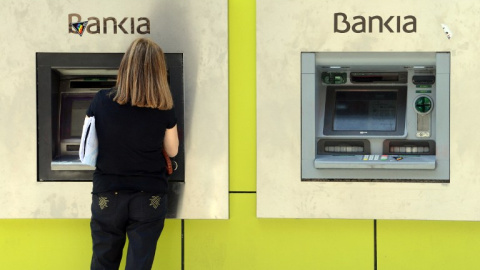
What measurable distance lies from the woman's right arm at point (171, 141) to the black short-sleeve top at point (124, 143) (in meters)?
0.11

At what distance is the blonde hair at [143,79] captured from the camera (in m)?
2.89

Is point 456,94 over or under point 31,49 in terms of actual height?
under

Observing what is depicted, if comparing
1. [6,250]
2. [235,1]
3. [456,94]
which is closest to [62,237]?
[6,250]

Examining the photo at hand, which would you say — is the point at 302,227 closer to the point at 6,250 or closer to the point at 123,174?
the point at 123,174

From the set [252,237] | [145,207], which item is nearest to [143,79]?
[145,207]

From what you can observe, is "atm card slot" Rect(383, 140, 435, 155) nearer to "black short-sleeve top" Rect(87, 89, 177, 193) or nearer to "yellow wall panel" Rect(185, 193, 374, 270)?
"yellow wall panel" Rect(185, 193, 374, 270)

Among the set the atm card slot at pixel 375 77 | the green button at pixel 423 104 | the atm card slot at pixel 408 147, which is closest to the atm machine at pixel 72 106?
the atm card slot at pixel 375 77

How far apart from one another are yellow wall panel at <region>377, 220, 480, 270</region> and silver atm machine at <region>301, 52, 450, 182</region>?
28cm

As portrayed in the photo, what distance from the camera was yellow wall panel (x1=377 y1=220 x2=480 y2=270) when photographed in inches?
132

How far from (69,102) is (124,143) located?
2.47 ft

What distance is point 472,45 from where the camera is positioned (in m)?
3.28

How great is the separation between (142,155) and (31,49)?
3.34 ft

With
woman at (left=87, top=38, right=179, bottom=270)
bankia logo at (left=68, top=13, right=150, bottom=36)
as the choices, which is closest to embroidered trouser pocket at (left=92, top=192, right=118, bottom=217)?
woman at (left=87, top=38, right=179, bottom=270)

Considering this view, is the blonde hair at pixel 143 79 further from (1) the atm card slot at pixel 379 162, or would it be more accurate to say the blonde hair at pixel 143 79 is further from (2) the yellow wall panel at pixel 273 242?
(1) the atm card slot at pixel 379 162
